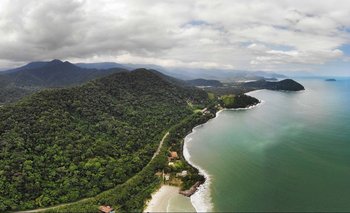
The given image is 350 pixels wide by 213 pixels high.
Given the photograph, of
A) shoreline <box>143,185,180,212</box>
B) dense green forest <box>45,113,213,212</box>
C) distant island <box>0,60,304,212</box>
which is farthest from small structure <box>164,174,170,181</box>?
shoreline <box>143,185,180,212</box>

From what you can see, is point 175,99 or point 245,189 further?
point 175,99

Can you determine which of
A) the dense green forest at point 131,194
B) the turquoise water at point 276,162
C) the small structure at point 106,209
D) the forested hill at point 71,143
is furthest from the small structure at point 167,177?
the small structure at point 106,209

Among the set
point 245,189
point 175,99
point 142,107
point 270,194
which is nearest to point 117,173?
point 245,189

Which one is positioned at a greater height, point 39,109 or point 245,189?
point 39,109

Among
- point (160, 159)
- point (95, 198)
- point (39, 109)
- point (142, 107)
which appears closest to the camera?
point (95, 198)

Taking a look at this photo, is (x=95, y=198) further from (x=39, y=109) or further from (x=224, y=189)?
(x=39, y=109)

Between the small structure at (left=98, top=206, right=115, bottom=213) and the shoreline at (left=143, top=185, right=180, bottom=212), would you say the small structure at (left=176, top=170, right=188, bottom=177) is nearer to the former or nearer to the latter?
the shoreline at (left=143, top=185, right=180, bottom=212)
